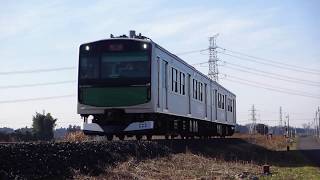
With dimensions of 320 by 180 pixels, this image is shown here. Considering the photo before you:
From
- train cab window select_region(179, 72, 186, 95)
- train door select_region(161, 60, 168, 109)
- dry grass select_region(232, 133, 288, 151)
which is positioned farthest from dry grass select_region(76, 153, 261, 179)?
dry grass select_region(232, 133, 288, 151)

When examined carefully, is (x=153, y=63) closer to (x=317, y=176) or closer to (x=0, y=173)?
(x=317, y=176)

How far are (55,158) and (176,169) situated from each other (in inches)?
159

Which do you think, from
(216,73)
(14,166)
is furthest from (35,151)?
(216,73)

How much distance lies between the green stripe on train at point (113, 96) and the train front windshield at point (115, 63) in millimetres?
208

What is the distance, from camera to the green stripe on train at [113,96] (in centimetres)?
1841

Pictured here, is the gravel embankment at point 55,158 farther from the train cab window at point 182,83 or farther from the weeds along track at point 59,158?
the train cab window at point 182,83

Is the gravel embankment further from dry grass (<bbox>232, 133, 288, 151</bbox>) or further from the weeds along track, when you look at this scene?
dry grass (<bbox>232, 133, 288, 151</bbox>)

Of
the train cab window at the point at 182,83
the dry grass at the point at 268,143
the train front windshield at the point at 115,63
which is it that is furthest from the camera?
A: the dry grass at the point at 268,143

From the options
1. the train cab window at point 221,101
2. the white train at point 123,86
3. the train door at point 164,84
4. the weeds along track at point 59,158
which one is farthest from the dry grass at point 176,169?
the train cab window at point 221,101

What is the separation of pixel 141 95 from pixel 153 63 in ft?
3.87

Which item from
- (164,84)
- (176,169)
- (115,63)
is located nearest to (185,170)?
(176,169)

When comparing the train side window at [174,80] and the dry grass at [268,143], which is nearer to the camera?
the train side window at [174,80]

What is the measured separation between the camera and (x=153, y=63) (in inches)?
733

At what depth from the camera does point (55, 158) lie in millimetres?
10219
